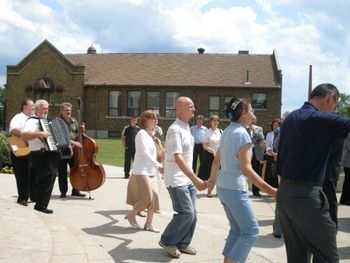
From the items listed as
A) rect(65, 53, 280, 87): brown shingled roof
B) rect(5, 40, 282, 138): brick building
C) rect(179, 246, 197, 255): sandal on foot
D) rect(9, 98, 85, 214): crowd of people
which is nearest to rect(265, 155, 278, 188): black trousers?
rect(9, 98, 85, 214): crowd of people

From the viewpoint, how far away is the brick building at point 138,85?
41.7 meters

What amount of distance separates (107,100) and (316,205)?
4020 centimetres

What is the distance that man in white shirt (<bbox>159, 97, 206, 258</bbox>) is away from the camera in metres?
5.77

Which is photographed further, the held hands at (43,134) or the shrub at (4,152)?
the shrub at (4,152)

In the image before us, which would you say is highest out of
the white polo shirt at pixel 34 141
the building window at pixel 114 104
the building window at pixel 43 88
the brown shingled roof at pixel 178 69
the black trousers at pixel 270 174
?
the brown shingled roof at pixel 178 69

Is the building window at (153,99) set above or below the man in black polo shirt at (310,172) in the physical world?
above

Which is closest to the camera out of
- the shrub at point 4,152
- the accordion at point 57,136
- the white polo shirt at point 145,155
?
the white polo shirt at point 145,155

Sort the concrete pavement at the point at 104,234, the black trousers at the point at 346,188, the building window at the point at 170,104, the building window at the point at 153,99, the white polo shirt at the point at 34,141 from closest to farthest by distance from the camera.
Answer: the concrete pavement at the point at 104,234 < the white polo shirt at the point at 34,141 < the black trousers at the point at 346,188 < the building window at the point at 170,104 < the building window at the point at 153,99

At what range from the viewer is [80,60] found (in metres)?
46.5

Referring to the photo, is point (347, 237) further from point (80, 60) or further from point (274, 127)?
point (80, 60)

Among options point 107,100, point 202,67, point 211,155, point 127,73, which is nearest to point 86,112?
point 107,100

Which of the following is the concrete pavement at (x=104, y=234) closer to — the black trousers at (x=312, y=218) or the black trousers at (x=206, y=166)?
the black trousers at (x=206, y=166)

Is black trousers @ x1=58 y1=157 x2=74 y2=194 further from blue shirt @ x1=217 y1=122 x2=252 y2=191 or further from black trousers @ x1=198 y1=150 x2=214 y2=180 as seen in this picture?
blue shirt @ x1=217 y1=122 x2=252 y2=191

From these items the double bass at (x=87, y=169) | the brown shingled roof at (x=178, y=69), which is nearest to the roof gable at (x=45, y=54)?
the brown shingled roof at (x=178, y=69)
